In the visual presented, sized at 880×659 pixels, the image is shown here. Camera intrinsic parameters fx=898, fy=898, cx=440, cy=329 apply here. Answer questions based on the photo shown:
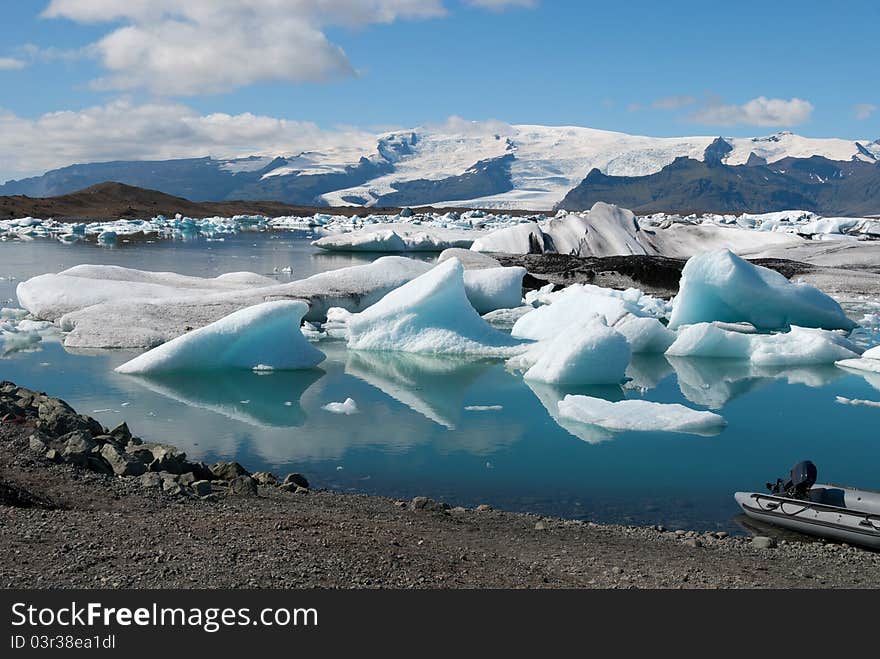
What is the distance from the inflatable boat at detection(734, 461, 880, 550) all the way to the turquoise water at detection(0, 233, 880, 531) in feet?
0.71

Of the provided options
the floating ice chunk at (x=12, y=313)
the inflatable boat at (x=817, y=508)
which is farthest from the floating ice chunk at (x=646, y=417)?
the floating ice chunk at (x=12, y=313)

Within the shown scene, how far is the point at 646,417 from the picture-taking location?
280 inches

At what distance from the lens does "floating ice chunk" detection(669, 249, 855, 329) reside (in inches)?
492

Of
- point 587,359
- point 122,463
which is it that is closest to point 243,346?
point 587,359

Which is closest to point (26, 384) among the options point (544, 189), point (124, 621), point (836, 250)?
point (124, 621)

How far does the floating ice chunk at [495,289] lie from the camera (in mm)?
14180

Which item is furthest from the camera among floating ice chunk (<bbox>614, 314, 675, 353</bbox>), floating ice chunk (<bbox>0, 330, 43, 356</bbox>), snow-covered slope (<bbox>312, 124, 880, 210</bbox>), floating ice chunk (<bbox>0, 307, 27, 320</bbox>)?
snow-covered slope (<bbox>312, 124, 880, 210</bbox>)

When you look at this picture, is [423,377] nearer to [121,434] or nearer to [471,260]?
[121,434]

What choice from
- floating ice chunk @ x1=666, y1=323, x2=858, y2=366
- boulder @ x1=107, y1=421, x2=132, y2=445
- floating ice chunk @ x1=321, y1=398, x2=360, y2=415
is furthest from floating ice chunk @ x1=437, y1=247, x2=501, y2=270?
boulder @ x1=107, y1=421, x2=132, y2=445

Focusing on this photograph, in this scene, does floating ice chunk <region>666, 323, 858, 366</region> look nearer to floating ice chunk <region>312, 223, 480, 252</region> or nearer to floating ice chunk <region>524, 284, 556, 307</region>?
floating ice chunk <region>524, 284, 556, 307</region>

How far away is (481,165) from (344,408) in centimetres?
12592

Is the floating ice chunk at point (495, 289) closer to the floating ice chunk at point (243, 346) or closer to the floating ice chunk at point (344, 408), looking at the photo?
the floating ice chunk at point (243, 346)

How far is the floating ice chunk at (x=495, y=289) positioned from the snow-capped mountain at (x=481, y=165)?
88.0m

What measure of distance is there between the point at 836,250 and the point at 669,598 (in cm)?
2213
